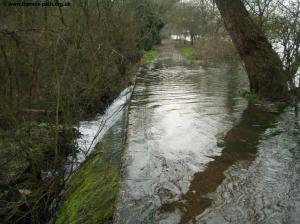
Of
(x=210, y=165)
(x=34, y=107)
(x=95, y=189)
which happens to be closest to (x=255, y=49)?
(x=210, y=165)

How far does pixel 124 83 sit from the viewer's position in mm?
15188

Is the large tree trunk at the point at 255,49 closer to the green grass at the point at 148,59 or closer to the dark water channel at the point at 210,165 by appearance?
the dark water channel at the point at 210,165

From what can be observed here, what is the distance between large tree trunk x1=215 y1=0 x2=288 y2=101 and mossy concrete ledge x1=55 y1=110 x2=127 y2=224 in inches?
189

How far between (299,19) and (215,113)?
3.00 m

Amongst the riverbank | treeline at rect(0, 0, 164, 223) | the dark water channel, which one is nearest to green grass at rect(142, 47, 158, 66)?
the dark water channel

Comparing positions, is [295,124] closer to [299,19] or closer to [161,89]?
[299,19]

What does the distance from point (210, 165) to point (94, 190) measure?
1.92 m

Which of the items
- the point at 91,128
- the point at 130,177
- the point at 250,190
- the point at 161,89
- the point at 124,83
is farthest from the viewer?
the point at 124,83

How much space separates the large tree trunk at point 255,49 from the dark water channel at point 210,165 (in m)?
0.88

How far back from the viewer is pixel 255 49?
10.0 meters

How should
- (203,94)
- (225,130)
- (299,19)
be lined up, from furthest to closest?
(203,94)
(299,19)
(225,130)

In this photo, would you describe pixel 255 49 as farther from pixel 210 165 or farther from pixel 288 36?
pixel 210 165

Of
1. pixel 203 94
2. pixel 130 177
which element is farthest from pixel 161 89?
pixel 130 177

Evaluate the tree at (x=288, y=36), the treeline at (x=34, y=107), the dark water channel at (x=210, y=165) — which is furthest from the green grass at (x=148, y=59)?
the treeline at (x=34, y=107)
